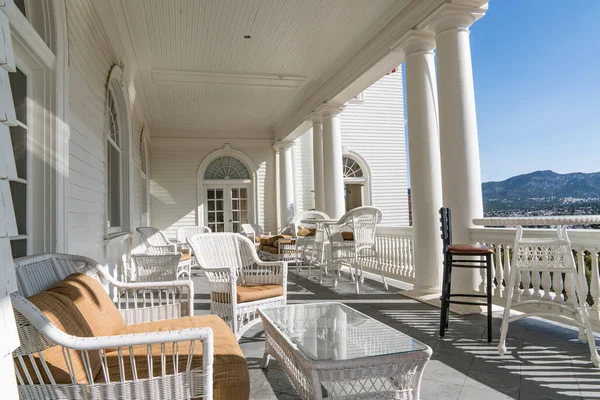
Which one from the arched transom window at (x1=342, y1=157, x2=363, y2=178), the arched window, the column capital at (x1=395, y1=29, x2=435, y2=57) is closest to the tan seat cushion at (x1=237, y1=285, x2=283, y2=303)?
the arched window

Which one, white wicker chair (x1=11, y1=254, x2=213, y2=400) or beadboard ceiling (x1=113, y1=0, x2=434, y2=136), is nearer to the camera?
white wicker chair (x1=11, y1=254, x2=213, y2=400)

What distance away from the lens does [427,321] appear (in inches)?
139

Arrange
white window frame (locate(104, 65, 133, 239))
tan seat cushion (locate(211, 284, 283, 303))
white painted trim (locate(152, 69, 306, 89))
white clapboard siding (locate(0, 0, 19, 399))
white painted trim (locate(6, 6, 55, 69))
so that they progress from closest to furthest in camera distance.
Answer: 1. white clapboard siding (locate(0, 0, 19, 399))
2. white painted trim (locate(6, 6, 55, 69))
3. tan seat cushion (locate(211, 284, 283, 303))
4. white window frame (locate(104, 65, 133, 239))
5. white painted trim (locate(152, 69, 306, 89))

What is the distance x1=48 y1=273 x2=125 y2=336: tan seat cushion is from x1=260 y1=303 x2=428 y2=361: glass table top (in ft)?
2.67

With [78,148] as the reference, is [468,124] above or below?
above

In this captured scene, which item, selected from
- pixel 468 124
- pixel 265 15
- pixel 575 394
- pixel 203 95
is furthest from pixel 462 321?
pixel 203 95

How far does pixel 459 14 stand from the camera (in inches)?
155

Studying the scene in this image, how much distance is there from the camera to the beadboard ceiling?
4.81 m

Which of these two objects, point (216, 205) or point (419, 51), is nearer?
point (419, 51)

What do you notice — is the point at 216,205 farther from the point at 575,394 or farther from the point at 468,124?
the point at 575,394

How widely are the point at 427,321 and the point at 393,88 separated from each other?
10207 mm

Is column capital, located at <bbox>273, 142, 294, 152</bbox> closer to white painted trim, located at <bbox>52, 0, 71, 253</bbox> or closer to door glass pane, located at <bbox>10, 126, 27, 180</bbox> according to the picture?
white painted trim, located at <bbox>52, 0, 71, 253</bbox>

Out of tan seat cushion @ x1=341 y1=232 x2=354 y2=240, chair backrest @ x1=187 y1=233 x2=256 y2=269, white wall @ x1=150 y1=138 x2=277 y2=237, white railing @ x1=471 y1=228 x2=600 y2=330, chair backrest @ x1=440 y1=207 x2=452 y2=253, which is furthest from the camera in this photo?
white wall @ x1=150 y1=138 x2=277 y2=237

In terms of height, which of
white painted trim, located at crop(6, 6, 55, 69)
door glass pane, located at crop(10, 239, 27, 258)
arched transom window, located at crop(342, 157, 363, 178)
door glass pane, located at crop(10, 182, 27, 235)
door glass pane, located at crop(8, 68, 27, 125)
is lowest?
door glass pane, located at crop(10, 239, 27, 258)
